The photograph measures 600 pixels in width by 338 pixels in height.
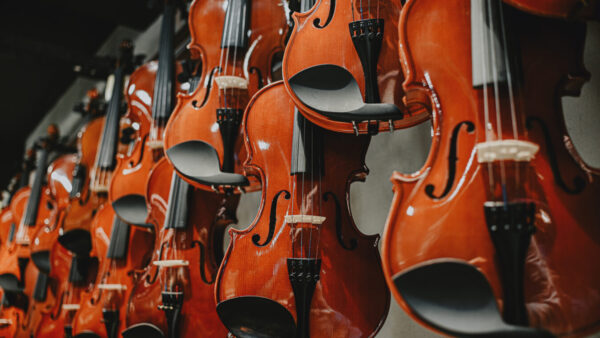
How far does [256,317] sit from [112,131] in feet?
6.15

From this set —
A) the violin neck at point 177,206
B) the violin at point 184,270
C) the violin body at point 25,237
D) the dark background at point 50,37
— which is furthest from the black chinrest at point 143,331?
the dark background at point 50,37

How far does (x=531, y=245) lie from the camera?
684 millimetres

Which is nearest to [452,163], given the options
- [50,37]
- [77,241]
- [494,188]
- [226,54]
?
[494,188]

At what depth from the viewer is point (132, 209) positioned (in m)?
1.86

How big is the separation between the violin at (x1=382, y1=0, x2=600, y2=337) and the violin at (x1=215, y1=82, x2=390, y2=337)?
33cm

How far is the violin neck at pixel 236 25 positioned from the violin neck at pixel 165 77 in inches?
22.9

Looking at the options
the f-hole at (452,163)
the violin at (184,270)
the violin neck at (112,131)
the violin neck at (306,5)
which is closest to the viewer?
the f-hole at (452,163)

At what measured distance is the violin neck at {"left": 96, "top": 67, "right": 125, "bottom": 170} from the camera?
2465mm

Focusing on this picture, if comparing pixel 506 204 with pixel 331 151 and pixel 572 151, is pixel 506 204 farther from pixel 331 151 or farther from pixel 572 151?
pixel 331 151

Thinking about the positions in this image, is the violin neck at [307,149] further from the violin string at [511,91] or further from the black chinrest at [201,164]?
the violin string at [511,91]

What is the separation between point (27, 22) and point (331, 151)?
3.92 metres

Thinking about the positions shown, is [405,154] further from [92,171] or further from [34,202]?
[34,202]

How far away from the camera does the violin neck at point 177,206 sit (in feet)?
4.94

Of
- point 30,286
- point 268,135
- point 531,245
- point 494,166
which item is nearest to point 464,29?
point 494,166
